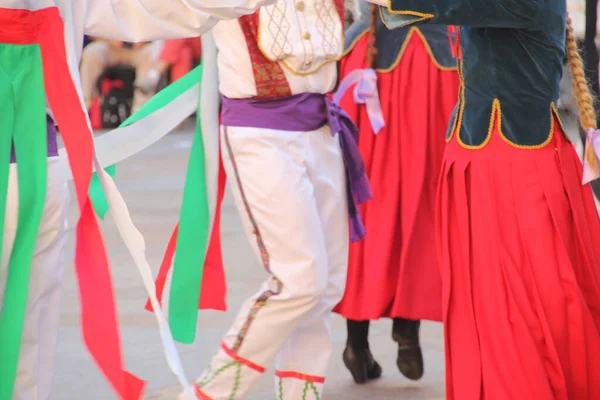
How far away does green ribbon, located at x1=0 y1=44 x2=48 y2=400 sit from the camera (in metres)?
2.36

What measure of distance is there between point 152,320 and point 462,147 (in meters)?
2.24

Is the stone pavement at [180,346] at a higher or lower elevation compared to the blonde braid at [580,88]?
lower

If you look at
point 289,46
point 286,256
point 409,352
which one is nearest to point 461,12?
point 289,46

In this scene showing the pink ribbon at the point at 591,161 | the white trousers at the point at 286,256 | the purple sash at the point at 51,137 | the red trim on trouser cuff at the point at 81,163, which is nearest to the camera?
the red trim on trouser cuff at the point at 81,163

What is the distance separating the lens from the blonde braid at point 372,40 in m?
3.64

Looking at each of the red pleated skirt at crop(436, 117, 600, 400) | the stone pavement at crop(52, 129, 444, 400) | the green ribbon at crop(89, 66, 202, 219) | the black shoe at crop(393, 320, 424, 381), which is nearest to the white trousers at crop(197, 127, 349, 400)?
the green ribbon at crop(89, 66, 202, 219)

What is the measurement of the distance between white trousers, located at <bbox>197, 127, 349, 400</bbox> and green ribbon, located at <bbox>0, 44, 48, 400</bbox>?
0.67m

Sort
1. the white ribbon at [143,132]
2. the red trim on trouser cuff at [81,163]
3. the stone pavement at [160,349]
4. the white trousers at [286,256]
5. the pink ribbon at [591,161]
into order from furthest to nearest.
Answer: the stone pavement at [160,349] < the white ribbon at [143,132] < the white trousers at [286,256] < the pink ribbon at [591,161] < the red trim on trouser cuff at [81,163]

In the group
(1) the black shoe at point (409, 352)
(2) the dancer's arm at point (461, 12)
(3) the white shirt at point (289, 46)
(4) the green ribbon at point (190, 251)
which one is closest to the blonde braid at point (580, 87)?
(2) the dancer's arm at point (461, 12)

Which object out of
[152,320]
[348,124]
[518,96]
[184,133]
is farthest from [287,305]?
[184,133]

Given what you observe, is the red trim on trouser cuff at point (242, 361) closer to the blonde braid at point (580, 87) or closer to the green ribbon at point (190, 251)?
the green ribbon at point (190, 251)

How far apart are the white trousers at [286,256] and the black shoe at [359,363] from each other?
2.03ft

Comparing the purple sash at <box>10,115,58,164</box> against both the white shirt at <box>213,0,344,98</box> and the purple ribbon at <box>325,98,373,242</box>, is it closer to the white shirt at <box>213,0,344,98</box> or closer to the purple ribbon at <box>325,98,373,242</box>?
the white shirt at <box>213,0,344,98</box>

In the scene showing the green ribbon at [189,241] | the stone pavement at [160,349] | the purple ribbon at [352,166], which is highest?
the purple ribbon at [352,166]
